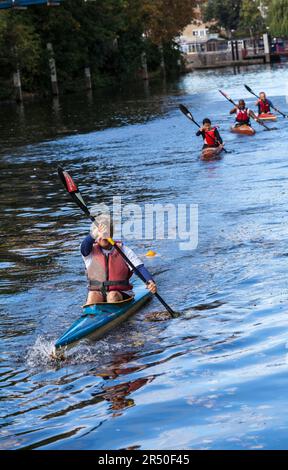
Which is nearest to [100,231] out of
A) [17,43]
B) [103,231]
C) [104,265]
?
[103,231]

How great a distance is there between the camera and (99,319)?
12.6 m

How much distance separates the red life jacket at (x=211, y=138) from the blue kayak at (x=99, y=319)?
15.3 metres

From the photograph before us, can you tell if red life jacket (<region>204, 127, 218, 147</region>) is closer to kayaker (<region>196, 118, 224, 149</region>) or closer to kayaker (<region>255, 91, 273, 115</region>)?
kayaker (<region>196, 118, 224, 149</region>)

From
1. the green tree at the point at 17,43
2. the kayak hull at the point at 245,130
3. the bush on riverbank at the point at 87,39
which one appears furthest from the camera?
the bush on riverbank at the point at 87,39

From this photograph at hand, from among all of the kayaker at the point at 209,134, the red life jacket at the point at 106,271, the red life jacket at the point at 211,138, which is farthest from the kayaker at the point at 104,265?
the red life jacket at the point at 211,138

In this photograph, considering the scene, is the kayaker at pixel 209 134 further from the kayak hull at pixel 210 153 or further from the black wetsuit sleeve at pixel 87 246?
the black wetsuit sleeve at pixel 87 246

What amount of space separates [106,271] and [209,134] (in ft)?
52.7

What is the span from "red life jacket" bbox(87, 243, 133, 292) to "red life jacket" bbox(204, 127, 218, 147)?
52.0 feet

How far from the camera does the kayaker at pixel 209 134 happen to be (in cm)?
2883

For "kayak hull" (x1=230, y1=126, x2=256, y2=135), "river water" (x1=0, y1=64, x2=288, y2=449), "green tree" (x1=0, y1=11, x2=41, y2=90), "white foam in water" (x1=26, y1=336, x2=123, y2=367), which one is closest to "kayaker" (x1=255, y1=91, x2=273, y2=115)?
"kayak hull" (x1=230, y1=126, x2=256, y2=135)

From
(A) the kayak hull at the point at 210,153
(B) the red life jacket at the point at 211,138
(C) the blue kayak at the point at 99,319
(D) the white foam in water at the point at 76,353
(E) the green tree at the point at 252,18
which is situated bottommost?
(D) the white foam in water at the point at 76,353

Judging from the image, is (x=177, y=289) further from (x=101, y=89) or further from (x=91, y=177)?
(x=101, y=89)

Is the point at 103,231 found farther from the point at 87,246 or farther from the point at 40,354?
the point at 40,354

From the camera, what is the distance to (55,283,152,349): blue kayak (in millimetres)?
11945
